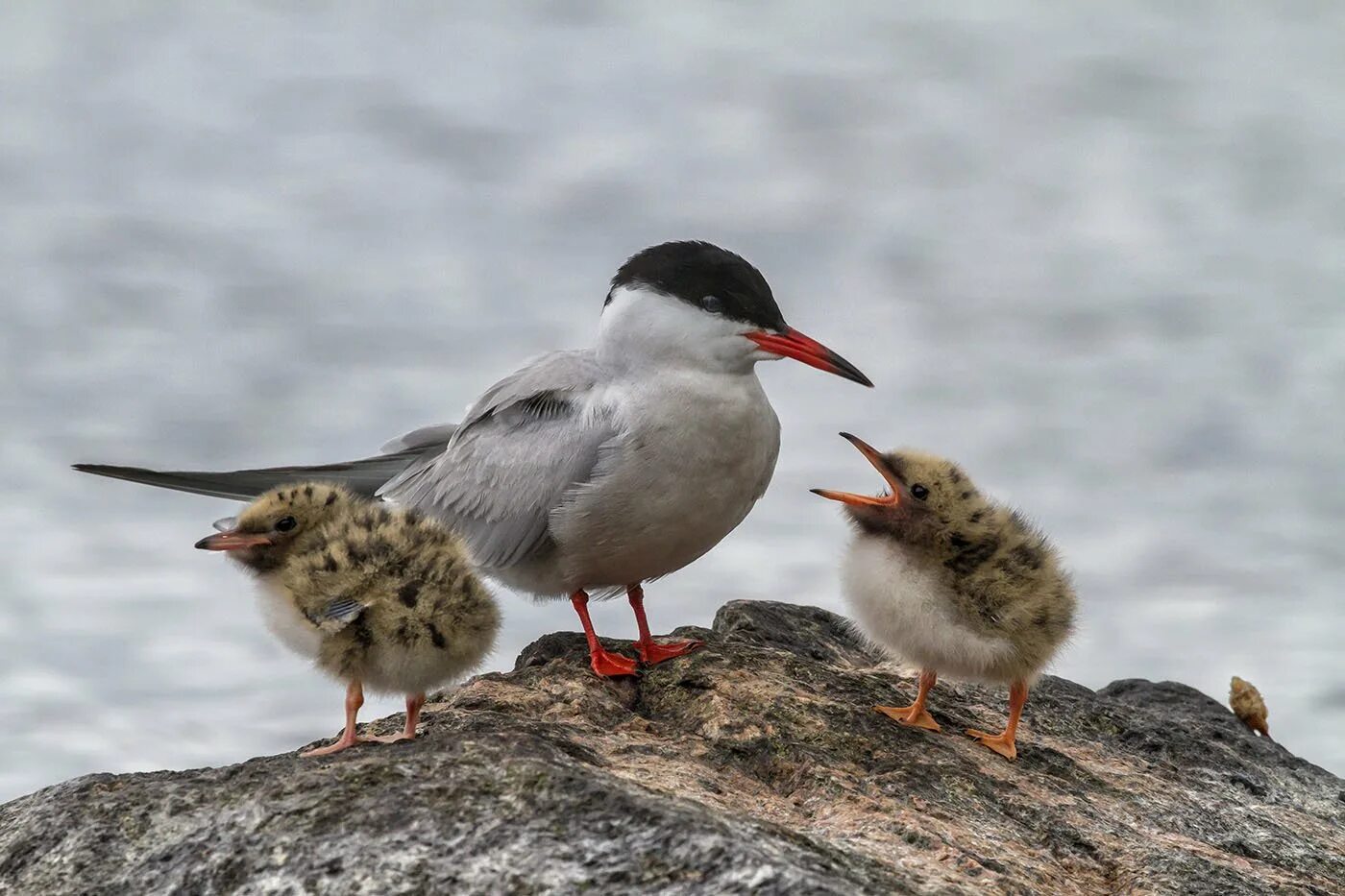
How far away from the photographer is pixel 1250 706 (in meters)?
7.27

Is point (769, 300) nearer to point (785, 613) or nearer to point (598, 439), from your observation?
point (598, 439)

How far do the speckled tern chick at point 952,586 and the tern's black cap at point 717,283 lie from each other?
1.20 meters

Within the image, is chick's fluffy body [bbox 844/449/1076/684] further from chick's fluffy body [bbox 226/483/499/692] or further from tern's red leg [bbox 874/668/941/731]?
chick's fluffy body [bbox 226/483/499/692]

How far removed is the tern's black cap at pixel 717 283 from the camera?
6.70 meters

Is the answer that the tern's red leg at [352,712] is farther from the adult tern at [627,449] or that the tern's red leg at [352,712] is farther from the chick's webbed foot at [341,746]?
the adult tern at [627,449]

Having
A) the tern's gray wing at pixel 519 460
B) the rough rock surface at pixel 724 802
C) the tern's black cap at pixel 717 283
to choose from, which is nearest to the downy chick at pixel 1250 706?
the rough rock surface at pixel 724 802

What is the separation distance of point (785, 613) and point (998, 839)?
2567 millimetres

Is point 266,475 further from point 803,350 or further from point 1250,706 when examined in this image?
point 1250,706

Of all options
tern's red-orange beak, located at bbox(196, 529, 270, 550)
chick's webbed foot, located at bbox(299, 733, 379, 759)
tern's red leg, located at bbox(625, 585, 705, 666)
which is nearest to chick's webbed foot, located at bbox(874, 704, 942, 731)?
tern's red leg, located at bbox(625, 585, 705, 666)

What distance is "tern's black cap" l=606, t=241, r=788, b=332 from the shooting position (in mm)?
6699

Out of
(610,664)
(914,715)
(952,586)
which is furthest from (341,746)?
(952,586)

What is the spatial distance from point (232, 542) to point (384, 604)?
0.74 meters

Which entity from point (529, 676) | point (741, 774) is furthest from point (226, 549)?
point (741, 774)

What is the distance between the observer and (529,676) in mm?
6145
